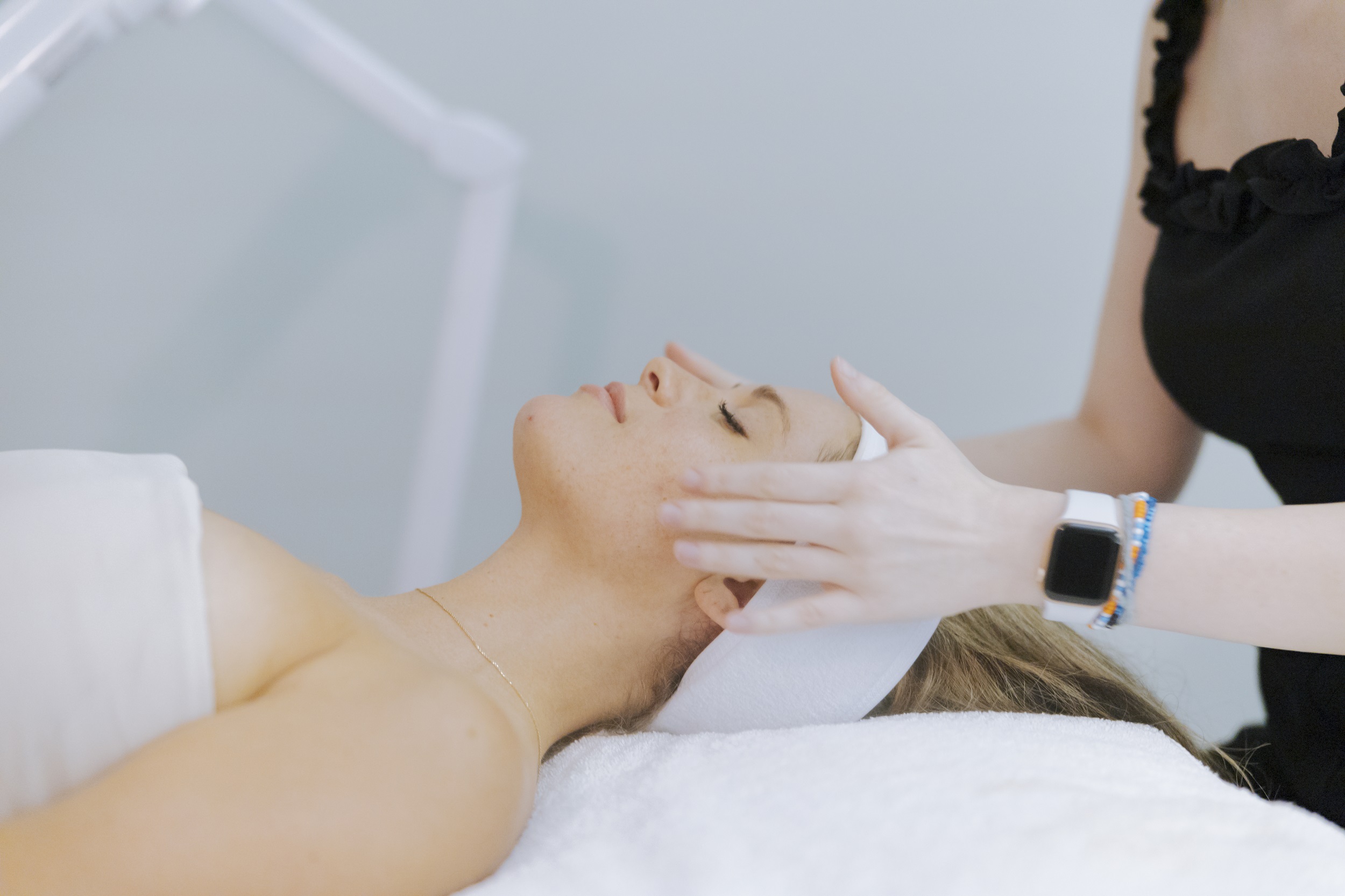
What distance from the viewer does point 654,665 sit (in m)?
1.15

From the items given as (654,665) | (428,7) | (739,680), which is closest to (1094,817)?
(739,680)

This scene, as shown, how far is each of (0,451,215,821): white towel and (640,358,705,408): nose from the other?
498 millimetres

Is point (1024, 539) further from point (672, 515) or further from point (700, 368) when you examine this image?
point (700, 368)

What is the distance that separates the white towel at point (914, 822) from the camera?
2.36 feet

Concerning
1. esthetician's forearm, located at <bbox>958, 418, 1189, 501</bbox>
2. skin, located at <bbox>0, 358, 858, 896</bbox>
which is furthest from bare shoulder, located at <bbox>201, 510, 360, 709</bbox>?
esthetician's forearm, located at <bbox>958, 418, 1189, 501</bbox>

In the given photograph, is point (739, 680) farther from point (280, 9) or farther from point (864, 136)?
point (864, 136)

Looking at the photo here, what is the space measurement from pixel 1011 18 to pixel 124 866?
6.11ft

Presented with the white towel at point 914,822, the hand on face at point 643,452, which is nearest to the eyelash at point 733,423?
the hand on face at point 643,452

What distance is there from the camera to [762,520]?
880 mm

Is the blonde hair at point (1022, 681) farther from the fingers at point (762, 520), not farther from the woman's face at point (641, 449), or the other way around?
the fingers at point (762, 520)

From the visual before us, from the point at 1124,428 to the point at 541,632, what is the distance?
85cm

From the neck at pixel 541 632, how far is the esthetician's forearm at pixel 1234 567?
1.45ft

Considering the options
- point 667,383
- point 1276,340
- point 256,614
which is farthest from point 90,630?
point 1276,340

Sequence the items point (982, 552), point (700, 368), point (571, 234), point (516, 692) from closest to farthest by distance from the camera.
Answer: point (982, 552) < point (516, 692) < point (700, 368) < point (571, 234)
